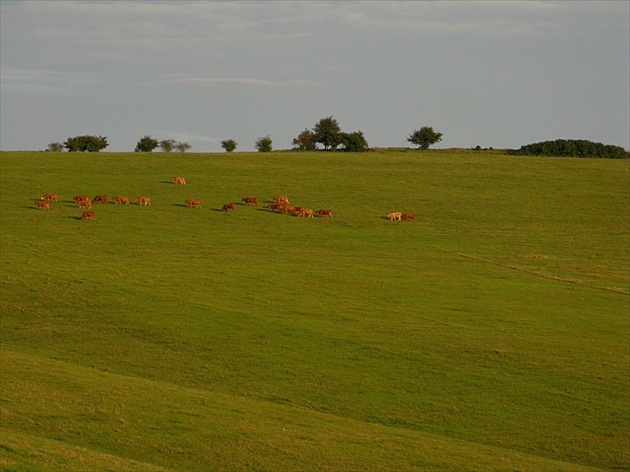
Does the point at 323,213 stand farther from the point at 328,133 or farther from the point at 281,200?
the point at 328,133

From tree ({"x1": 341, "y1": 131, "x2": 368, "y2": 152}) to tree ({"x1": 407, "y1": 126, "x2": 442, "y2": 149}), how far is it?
745 cm

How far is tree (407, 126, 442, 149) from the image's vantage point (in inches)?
3620

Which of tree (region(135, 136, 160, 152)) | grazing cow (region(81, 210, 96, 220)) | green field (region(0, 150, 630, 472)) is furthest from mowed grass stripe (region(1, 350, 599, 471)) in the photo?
tree (region(135, 136, 160, 152))

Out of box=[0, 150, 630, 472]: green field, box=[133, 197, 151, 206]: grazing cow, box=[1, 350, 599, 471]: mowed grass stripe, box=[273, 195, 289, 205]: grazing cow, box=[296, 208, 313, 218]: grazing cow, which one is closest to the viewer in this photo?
box=[1, 350, 599, 471]: mowed grass stripe

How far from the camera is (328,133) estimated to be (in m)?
93.2

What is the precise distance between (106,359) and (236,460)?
11.0m

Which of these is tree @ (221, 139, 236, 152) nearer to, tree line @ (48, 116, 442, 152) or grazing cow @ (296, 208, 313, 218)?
tree line @ (48, 116, 442, 152)

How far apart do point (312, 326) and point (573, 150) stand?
2353 inches

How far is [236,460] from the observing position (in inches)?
738

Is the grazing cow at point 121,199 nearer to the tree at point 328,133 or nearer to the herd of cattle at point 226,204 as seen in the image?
the herd of cattle at point 226,204

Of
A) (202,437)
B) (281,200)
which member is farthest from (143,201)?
(202,437)

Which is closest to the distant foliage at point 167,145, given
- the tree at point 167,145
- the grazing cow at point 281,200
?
the tree at point 167,145

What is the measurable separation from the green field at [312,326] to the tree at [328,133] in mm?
29380

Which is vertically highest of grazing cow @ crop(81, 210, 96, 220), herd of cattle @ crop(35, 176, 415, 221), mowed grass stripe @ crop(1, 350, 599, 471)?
herd of cattle @ crop(35, 176, 415, 221)
